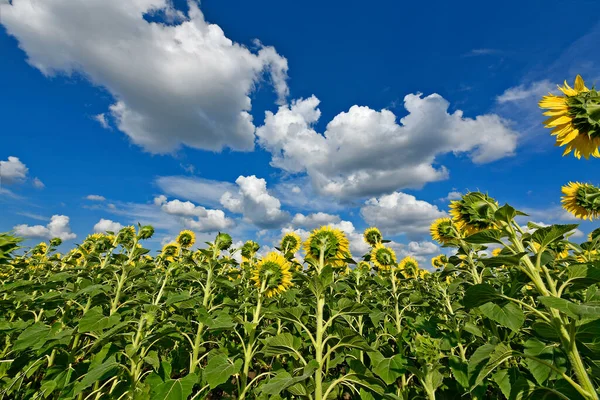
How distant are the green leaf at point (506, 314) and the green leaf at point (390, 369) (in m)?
1.21

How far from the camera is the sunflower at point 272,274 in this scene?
382 centimetres

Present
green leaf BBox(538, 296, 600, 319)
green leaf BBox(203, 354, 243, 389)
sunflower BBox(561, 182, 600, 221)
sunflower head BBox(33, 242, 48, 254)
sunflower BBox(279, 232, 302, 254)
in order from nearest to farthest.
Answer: green leaf BBox(538, 296, 600, 319)
green leaf BBox(203, 354, 243, 389)
sunflower BBox(561, 182, 600, 221)
sunflower BBox(279, 232, 302, 254)
sunflower head BBox(33, 242, 48, 254)

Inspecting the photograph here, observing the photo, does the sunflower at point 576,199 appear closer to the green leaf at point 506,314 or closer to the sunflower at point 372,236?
the green leaf at point 506,314

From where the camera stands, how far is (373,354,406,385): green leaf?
110 inches

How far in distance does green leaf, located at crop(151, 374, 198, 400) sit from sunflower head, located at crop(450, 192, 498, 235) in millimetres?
2923

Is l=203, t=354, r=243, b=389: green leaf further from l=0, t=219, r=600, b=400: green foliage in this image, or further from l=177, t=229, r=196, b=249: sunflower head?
l=177, t=229, r=196, b=249: sunflower head

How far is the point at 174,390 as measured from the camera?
8.49 ft

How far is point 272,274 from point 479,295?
8.28 ft

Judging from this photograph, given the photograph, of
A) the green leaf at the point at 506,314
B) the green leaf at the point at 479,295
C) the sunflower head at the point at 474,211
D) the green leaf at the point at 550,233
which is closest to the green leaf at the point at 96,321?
the green leaf at the point at 479,295

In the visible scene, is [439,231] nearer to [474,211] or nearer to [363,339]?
[474,211]

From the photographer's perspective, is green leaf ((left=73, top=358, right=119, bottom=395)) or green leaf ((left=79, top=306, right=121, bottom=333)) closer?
green leaf ((left=73, top=358, right=119, bottom=395))

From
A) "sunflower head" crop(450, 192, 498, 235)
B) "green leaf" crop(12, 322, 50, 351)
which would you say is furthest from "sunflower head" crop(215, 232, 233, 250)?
"sunflower head" crop(450, 192, 498, 235)

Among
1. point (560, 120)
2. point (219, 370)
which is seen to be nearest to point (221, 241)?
point (219, 370)

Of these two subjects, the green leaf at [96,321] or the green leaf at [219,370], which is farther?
the green leaf at [96,321]
